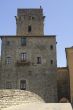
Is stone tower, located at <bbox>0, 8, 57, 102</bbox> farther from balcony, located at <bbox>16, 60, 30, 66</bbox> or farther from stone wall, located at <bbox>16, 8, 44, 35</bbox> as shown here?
stone wall, located at <bbox>16, 8, 44, 35</bbox>

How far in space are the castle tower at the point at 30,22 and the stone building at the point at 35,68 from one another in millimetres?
4816

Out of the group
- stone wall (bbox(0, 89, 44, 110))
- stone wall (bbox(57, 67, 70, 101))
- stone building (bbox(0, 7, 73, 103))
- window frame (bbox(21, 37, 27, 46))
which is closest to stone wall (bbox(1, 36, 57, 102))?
stone building (bbox(0, 7, 73, 103))

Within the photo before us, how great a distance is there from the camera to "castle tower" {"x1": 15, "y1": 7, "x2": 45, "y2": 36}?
43.8m

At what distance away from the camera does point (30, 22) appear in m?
44.5

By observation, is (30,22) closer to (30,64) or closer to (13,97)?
(30,64)

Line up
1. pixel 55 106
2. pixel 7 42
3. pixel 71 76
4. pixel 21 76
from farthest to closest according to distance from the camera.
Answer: pixel 7 42, pixel 21 76, pixel 71 76, pixel 55 106

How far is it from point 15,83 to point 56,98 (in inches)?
245

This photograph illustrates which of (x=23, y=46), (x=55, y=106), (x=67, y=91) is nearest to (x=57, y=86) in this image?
(x=67, y=91)

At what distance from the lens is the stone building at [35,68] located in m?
35.8

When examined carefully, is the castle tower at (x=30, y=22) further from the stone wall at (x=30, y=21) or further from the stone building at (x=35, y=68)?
the stone building at (x=35, y=68)

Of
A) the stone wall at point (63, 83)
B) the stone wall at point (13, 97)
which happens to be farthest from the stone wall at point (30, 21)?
the stone wall at point (13, 97)

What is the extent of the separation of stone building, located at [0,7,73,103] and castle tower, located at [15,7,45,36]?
15.8 feet

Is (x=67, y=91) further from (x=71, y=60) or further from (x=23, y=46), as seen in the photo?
(x=23, y=46)

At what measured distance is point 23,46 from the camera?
38.7m
